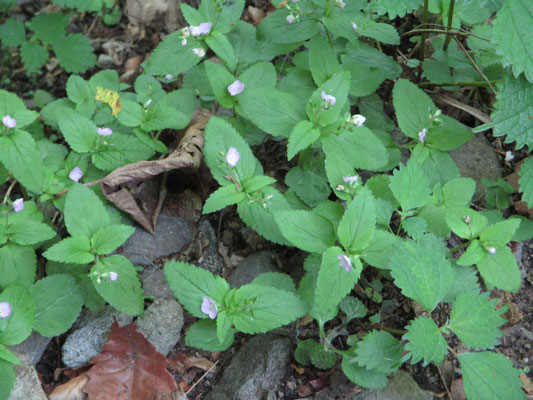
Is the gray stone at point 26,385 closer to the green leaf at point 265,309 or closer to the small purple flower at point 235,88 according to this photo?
the green leaf at point 265,309

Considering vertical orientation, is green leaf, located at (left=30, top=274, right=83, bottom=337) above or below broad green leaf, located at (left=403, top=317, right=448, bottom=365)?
below

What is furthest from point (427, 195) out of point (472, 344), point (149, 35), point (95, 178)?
point (149, 35)

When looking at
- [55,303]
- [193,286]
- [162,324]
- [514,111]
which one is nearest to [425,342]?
[193,286]

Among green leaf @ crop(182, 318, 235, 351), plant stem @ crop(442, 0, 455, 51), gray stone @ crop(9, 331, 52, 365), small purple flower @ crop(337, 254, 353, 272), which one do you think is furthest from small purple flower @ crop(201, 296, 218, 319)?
plant stem @ crop(442, 0, 455, 51)

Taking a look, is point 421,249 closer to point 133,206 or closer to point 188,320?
point 188,320

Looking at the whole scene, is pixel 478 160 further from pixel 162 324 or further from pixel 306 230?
pixel 162 324

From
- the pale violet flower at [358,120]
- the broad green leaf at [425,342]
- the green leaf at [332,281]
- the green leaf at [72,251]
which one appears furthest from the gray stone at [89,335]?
the pale violet flower at [358,120]

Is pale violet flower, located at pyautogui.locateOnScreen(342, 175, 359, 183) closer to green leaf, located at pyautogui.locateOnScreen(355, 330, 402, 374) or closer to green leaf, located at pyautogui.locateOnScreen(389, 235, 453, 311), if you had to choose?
green leaf, located at pyautogui.locateOnScreen(389, 235, 453, 311)
